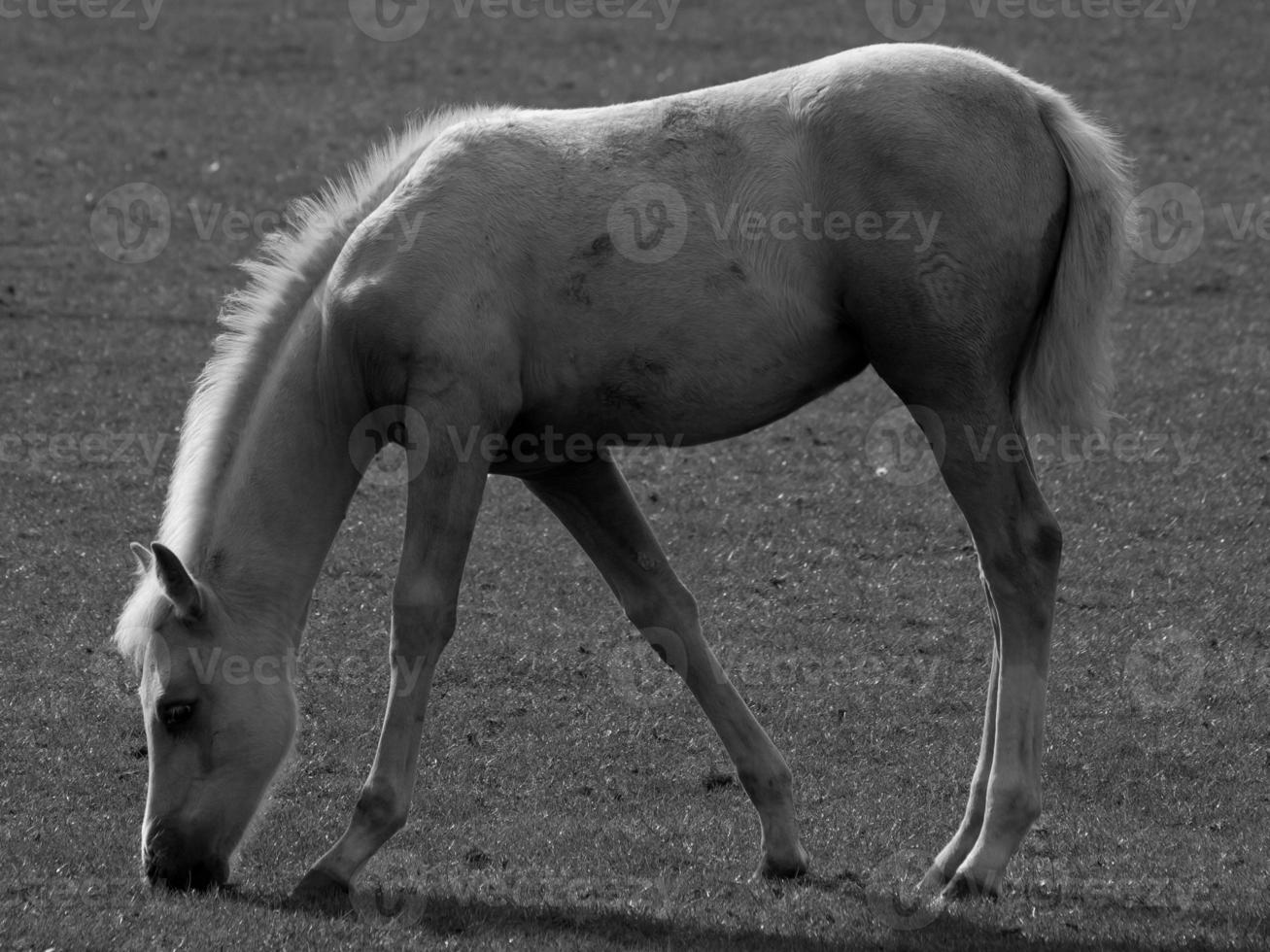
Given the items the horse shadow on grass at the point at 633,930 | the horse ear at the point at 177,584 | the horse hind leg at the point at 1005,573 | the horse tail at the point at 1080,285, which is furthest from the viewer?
the horse tail at the point at 1080,285

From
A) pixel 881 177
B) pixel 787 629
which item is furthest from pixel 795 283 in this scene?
pixel 787 629

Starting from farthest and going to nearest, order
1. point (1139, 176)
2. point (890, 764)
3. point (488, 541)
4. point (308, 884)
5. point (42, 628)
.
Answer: point (1139, 176), point (488, 541), point (42, 628), point (890, 764), point (308, 884)

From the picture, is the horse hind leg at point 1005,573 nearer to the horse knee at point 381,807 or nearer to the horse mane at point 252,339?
the horse knee at point 381,807

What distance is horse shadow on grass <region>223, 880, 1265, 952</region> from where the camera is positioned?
560 centimetres

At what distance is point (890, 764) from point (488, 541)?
12.6 ft

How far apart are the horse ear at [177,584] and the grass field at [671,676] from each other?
0.99m

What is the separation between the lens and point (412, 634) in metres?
6.02

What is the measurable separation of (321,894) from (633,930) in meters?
1.08

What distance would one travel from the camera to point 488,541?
1095cm

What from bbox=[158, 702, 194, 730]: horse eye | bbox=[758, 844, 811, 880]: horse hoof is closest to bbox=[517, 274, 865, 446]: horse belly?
bbox=[158, 702, 194, 730]: horse eye

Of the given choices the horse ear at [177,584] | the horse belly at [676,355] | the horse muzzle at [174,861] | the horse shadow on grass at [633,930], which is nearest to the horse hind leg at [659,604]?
the horse belly at [676,355]

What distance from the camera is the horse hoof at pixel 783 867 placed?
650 cm

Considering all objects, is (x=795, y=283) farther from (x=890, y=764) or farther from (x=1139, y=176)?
(x=1139, y=176)

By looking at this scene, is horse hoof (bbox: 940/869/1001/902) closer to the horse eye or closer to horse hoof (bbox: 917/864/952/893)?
horse hoof (bbox: 917/864/952/893)
